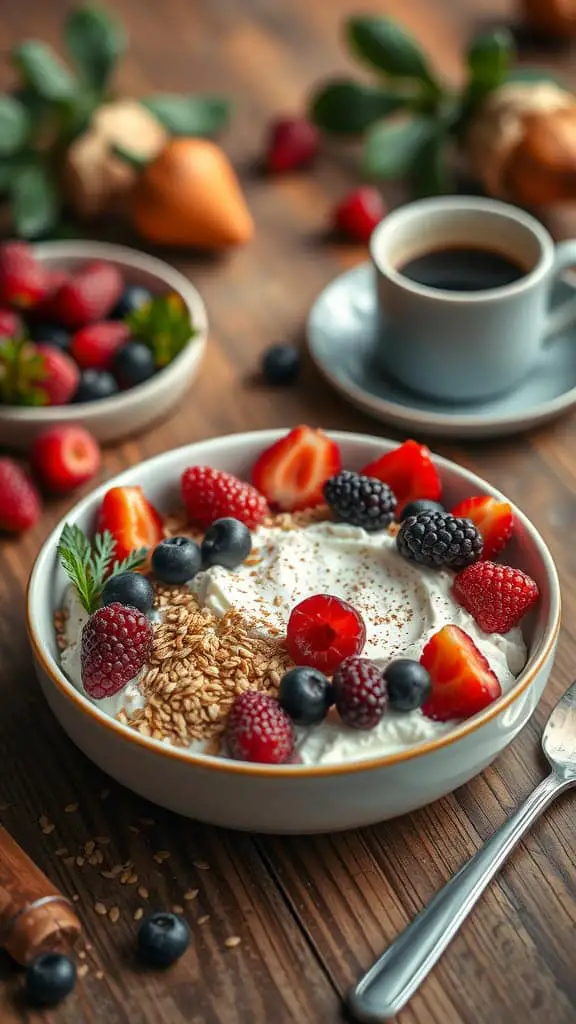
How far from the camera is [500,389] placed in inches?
74.9

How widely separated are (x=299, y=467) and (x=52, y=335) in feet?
2.05

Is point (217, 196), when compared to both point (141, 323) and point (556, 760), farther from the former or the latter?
point (556, 760)

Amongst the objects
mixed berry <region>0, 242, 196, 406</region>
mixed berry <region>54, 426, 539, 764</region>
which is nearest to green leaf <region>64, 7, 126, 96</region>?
mixed berry <region>0, 242, 196, 406</region>

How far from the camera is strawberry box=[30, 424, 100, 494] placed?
178cm

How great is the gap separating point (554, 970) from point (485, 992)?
0.25 ft

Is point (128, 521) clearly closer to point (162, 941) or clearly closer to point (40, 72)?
point (162, 941)

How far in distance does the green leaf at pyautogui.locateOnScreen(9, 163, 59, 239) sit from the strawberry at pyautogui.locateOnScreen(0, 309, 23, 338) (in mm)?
286

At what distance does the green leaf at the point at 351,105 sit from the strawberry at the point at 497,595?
132 centimetres

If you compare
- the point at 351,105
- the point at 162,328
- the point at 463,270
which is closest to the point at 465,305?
the point at 463,270

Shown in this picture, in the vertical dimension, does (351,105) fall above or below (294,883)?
above

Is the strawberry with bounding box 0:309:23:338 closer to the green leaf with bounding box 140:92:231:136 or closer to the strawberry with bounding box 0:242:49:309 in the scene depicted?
the strawberry with bounding box 0:242:49:309

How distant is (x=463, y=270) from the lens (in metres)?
1.95

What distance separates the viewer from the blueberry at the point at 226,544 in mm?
1462

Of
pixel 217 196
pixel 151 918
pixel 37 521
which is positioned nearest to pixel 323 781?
pixel 151 918
